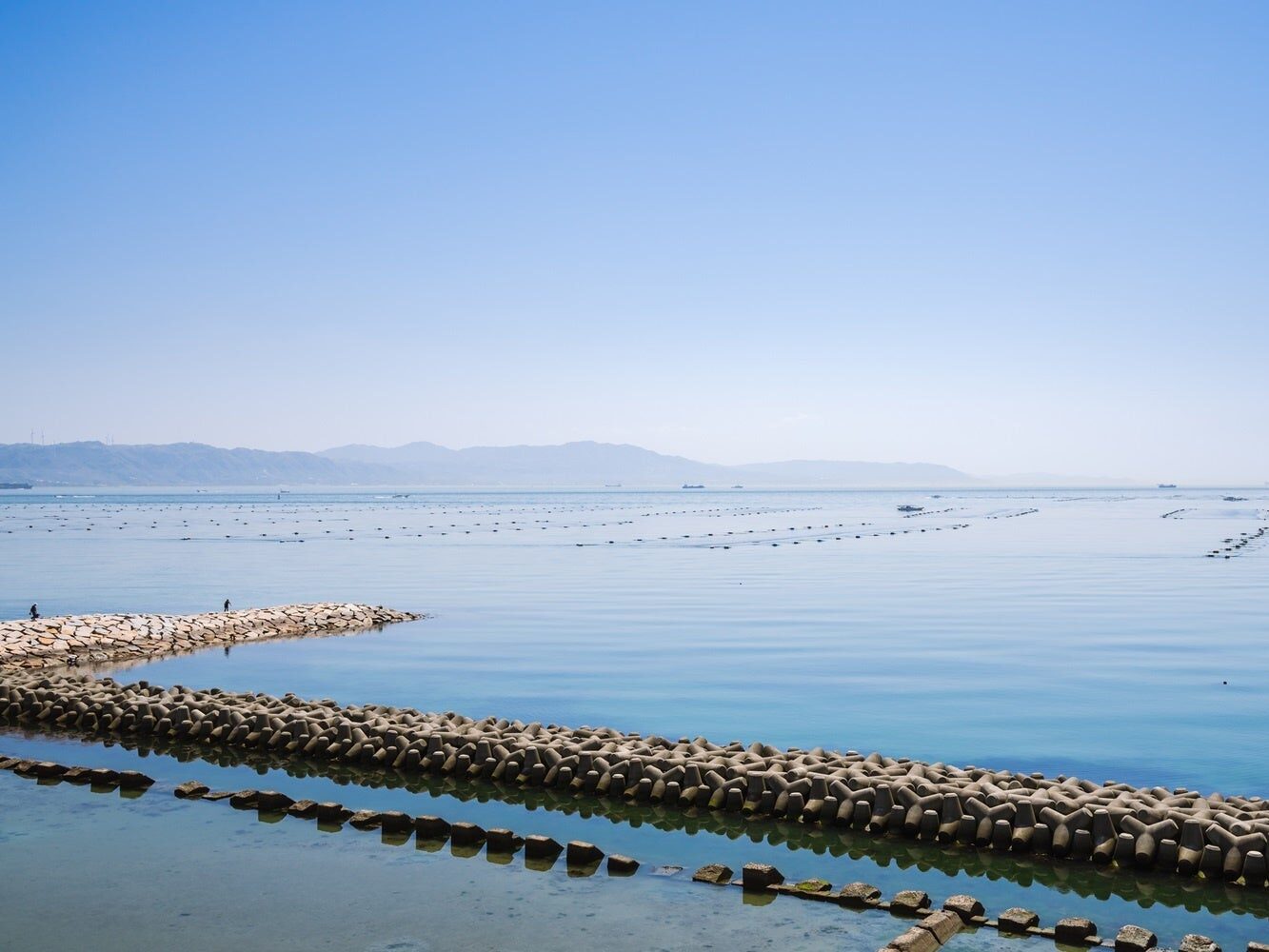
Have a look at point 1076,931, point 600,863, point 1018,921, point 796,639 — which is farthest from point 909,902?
point 796,639

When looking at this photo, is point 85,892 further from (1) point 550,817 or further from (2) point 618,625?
(2) point 618,625

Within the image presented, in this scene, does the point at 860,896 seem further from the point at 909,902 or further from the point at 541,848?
the point at 541,848

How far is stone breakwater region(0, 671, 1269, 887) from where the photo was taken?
12.2 m

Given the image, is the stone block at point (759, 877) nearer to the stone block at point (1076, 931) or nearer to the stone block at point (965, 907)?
the stone block at point (965, 907)

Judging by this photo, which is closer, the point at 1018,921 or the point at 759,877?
the point at 1018,921

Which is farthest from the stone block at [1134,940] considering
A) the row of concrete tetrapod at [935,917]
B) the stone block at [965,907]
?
the stone block at [965,907]

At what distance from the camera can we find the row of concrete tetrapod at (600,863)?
10.0 m

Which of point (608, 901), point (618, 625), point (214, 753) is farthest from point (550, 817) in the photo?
point (618, 625)

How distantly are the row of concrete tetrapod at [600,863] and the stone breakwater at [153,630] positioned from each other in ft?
39.4

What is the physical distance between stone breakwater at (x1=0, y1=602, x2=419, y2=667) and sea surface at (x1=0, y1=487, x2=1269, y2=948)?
4.28 feet

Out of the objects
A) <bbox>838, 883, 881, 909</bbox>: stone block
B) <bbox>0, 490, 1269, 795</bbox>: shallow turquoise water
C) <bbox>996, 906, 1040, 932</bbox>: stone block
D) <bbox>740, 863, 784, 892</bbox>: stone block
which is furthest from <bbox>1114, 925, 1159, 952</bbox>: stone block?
<bbox>0, 490, 1269, 795</bbox>: shallow turquoise water

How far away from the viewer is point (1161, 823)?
12008 millimetres

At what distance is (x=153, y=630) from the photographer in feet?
103

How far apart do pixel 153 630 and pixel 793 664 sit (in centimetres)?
1673
